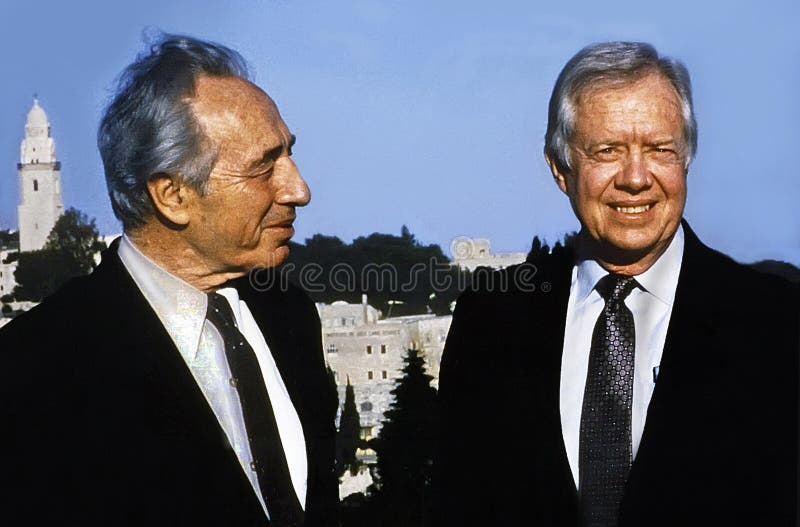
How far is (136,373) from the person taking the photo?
12.1 ft

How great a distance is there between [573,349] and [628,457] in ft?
1.35

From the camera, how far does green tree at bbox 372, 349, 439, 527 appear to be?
4.45 m

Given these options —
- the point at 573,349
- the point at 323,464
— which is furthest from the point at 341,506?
the point at 573,349

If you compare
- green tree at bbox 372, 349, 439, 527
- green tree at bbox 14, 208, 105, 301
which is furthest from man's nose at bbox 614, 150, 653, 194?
green tree at bbox 14, 208, 105, 301

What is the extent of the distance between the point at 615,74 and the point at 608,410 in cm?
109

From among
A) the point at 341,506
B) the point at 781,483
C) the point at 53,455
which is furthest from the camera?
the point at 341,506

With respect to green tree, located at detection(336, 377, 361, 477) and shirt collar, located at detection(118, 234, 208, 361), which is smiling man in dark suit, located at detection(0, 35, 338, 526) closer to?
shirt collar, located at detection(118, 234, 208, 361)

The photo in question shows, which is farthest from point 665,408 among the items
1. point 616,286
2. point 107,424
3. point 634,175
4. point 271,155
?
point 107,424

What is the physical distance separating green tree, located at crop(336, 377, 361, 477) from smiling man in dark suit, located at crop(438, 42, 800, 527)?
1.86 ft

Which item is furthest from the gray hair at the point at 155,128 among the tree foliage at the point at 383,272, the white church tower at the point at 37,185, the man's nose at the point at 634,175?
the man's nose at the point at 634,175

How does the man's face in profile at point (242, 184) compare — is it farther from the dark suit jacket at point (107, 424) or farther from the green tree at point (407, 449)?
the green tree at point (407, 449)

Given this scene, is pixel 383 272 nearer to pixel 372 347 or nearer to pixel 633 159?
pixel 372 347

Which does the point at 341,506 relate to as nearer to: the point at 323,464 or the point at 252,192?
the point at 323,464

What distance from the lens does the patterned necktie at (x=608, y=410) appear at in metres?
3.76
